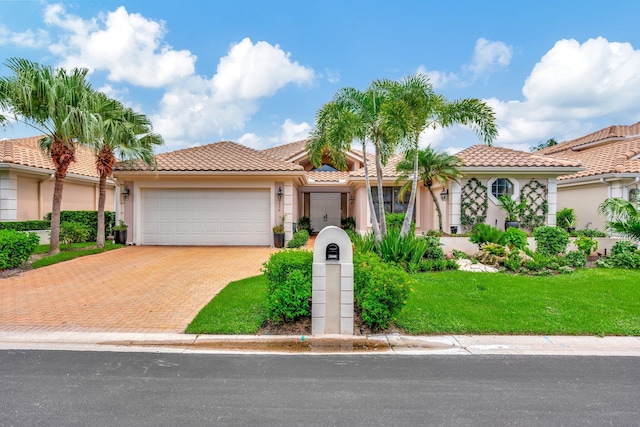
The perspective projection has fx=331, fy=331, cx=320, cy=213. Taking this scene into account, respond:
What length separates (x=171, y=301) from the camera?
6445 mm

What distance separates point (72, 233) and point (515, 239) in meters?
16.4

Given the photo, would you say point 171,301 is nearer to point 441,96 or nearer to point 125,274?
point 125,274

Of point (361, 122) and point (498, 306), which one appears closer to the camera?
point (498, 306)

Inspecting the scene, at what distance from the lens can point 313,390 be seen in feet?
11.2

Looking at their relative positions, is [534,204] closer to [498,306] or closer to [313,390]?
[498,306]

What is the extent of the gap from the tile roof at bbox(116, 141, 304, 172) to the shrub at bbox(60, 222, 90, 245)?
9.94 feet

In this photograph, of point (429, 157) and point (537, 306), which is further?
point (429, 157)

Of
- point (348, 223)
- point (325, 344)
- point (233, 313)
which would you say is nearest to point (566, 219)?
point (348, 223)

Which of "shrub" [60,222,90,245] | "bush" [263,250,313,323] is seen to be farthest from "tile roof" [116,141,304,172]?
"bush" [263,250,313,323]

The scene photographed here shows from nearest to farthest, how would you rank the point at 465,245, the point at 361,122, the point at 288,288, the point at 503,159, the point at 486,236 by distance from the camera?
1. the point at 288,288
2. the point at 361,122
3. the point at 486,236
4. the point at 465,245
5. the point at 503,159

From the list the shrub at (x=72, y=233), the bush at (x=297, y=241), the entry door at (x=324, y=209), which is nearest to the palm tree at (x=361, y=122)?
the bush at (x=297, y=241)

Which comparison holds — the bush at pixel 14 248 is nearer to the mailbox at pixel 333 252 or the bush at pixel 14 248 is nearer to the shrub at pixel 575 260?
the mailbox at pixel 333 252

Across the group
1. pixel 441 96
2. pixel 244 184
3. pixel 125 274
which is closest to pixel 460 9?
pixel 441 96

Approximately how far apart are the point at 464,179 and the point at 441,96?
15.7 ft
